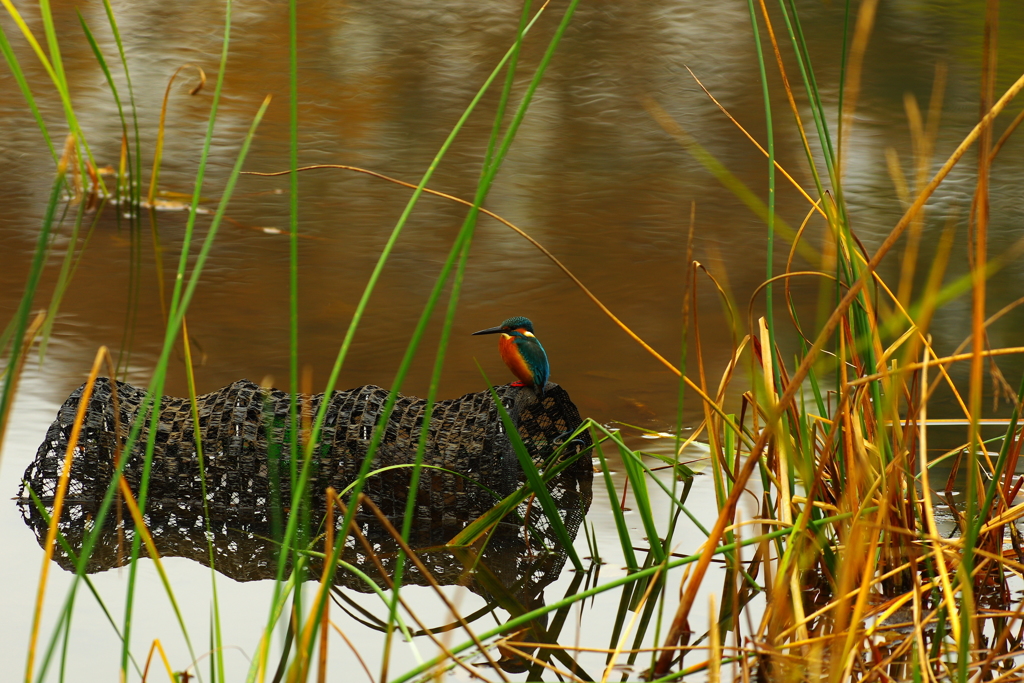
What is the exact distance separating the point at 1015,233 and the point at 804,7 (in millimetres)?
3049

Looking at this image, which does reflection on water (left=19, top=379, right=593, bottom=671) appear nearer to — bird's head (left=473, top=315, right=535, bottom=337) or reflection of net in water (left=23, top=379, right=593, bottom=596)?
reflection of net in water (left=23, top=379, right=593, bottom=596)

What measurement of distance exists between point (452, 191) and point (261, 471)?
205cm

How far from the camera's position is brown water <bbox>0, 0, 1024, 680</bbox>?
8.25 feet

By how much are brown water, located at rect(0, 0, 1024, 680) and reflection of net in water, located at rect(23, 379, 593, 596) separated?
102 millimetres

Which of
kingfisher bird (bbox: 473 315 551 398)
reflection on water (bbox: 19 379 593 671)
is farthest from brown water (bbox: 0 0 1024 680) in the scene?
kingfisher bird (bbox: 473 315 551 398)

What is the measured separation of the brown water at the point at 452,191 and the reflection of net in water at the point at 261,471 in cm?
10

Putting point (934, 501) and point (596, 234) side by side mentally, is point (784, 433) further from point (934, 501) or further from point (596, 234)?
point (596, 234)

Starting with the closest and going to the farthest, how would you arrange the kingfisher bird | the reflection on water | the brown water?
the reflection on water, the kingfisher bird, the brown water

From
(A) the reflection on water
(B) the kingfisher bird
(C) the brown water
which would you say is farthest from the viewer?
(C) the brown water

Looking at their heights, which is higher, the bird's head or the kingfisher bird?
the bird's head

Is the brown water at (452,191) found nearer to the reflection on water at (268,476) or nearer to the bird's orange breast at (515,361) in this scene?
the reflection on water at (268,476)

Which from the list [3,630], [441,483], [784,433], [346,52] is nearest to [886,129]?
[346,52]

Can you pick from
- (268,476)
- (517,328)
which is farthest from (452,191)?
(268,476)

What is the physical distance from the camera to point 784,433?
3.91 ft
